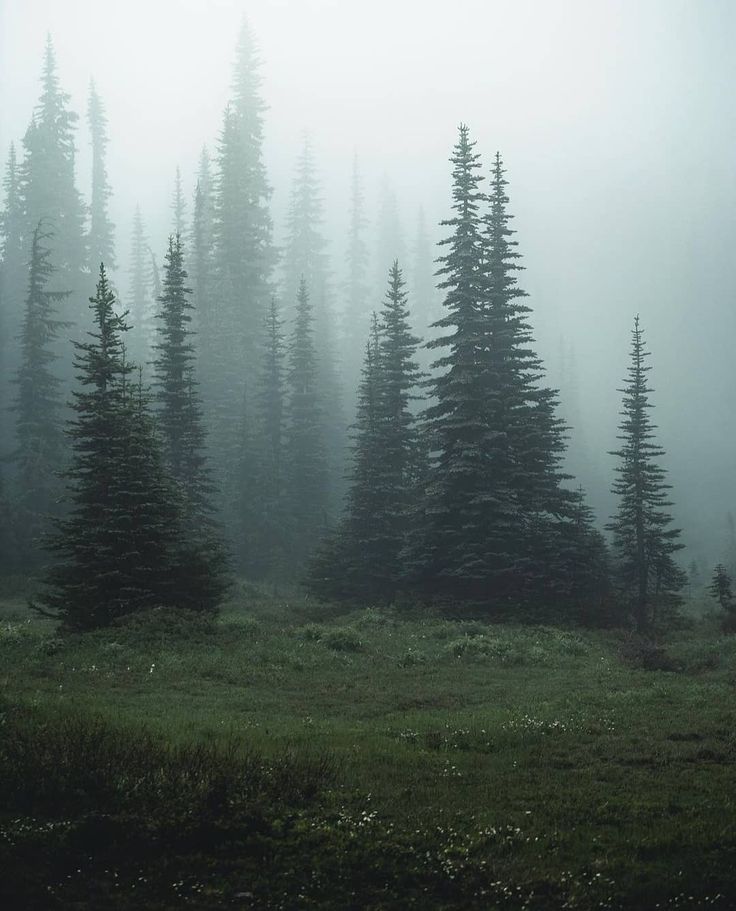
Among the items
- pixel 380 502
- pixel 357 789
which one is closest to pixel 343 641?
pixel 357 789

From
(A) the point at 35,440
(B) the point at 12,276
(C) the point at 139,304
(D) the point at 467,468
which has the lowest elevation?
(D) the point at 467,468

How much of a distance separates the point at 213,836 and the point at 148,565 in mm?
16926

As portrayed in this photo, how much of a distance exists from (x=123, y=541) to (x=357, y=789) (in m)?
16.3

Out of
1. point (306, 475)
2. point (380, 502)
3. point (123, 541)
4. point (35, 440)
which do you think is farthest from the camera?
point (306, 475)

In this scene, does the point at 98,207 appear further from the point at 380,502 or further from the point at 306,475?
the point at 380,502

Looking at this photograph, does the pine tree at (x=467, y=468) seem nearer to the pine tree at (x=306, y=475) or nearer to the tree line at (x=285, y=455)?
the tree line at (x=285, y=455)

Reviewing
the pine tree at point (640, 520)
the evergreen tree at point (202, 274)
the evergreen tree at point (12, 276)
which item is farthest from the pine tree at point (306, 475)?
the evergreen tree at point (12, 276)

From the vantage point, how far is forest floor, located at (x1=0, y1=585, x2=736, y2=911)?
7910 millimetres

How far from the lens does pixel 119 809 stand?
930cm

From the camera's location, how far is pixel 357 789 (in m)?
10.5

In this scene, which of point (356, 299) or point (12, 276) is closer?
point (12, 276)

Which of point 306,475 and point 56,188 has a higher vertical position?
point 56,188

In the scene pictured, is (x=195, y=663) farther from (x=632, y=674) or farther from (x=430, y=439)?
(x=430, y=439)

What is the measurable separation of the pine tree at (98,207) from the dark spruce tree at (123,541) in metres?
49.0
